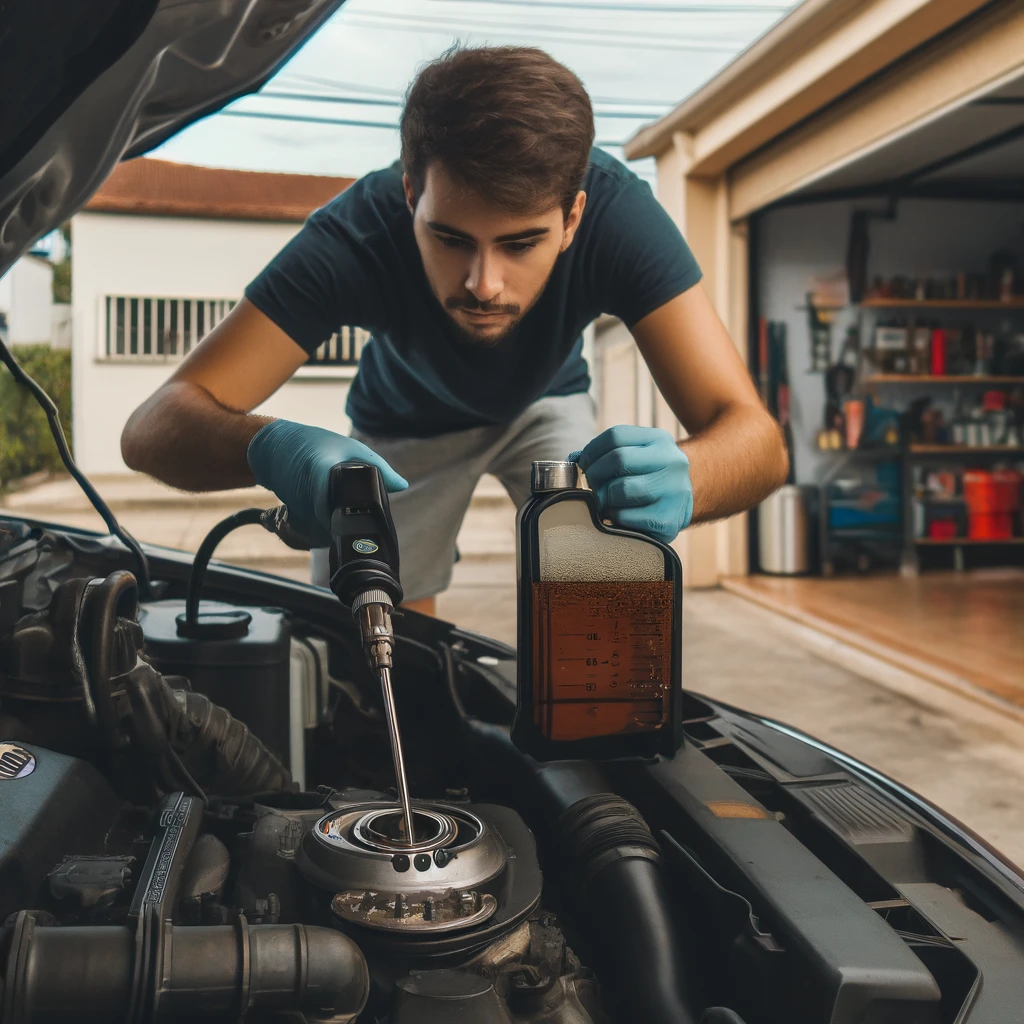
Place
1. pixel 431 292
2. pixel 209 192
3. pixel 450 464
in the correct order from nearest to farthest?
1. pixel 431 292
2. pixel 450 464
3. pixel 209 192

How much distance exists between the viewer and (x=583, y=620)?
0.94 metres

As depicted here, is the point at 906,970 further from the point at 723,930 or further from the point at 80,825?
the point at 80,825

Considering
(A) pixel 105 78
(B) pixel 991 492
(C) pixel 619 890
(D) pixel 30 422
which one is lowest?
(C) pixel 619 890

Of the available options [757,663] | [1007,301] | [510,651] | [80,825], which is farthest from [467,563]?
[80,825]

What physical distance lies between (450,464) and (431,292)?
472mm

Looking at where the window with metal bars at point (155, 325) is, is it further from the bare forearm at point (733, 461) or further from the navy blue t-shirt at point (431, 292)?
the bare forearm at point (733, 461)

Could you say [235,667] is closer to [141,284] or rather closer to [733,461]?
[733,461]

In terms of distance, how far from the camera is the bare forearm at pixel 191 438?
150 cm

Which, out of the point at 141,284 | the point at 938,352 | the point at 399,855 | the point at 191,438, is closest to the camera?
the point at 399,855

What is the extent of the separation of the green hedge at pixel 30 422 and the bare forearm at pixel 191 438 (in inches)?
350

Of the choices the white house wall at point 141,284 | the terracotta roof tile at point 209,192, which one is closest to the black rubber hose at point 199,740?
the white house wall at point 141,284

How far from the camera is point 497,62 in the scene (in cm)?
139

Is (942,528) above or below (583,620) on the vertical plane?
below

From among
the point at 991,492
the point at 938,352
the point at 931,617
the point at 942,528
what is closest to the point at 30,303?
the point at 938,352
